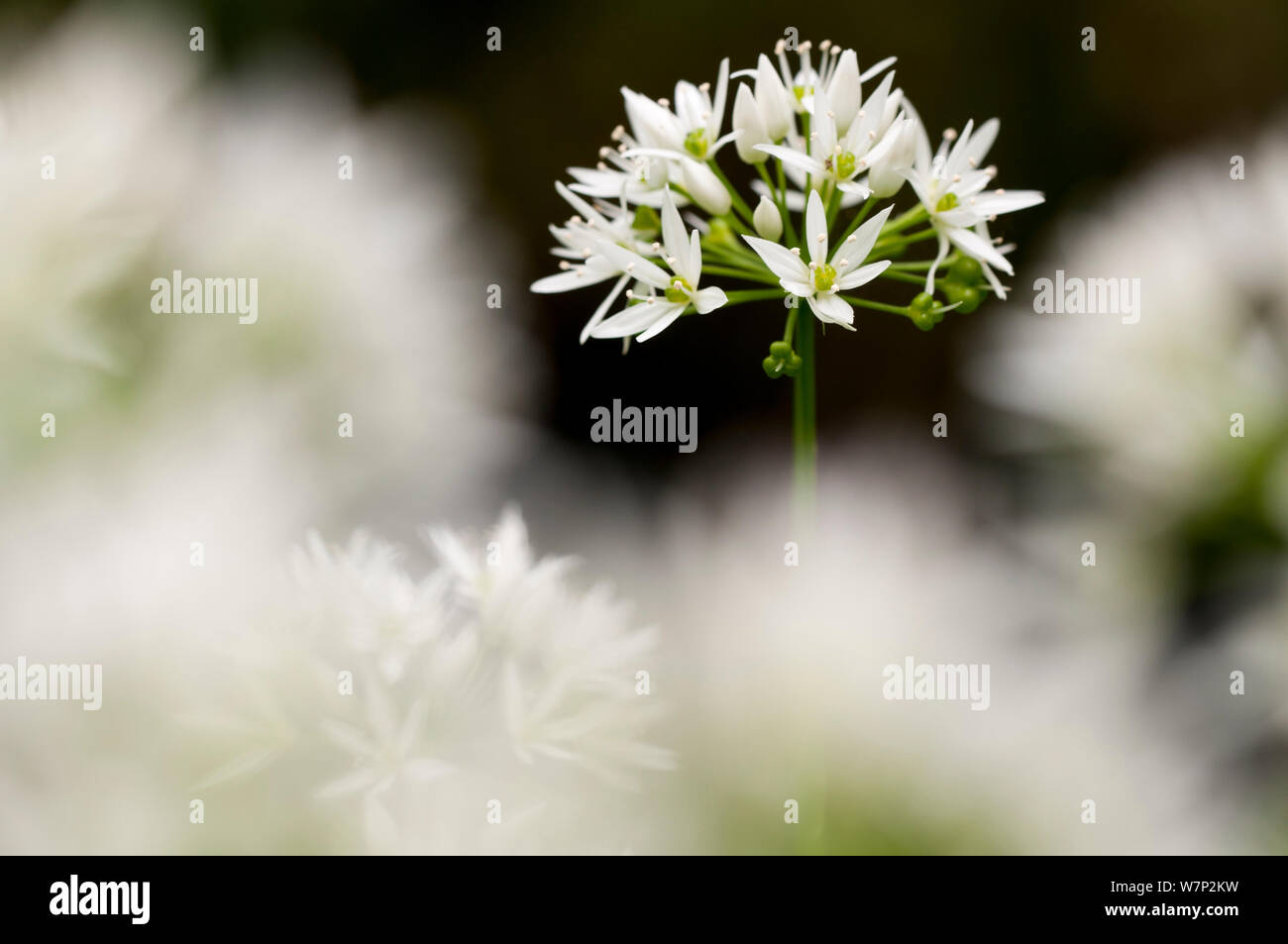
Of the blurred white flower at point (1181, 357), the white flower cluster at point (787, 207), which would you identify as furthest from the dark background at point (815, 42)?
the white flower cluster at point (787, 207)

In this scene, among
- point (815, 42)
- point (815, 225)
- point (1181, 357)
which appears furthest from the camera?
point (815, 42)

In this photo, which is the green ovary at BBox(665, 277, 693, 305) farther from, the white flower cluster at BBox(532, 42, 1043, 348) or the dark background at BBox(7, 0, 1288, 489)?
the dark background at BBox(7, 0, 1288, 489)

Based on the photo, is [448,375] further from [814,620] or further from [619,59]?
[619,59]

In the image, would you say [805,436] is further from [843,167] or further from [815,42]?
[815,42]

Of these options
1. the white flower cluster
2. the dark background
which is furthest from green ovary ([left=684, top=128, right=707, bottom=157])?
the dark background

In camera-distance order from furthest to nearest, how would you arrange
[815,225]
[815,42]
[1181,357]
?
[815,42], [1181,357], [815,225]

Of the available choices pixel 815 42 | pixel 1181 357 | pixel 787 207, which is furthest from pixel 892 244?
pixel 815 42

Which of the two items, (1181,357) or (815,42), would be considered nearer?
(1181,357)
